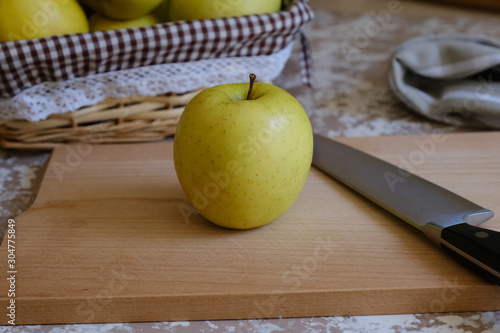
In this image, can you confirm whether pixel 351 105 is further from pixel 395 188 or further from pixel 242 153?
pixel 242 153

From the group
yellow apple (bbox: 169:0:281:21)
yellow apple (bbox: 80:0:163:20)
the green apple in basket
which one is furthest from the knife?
yellow apple (bbox: 80:0:163:20)

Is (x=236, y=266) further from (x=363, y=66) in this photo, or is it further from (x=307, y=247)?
(x=363, y=66)

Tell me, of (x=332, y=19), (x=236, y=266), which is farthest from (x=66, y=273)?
(x=332, y=19)

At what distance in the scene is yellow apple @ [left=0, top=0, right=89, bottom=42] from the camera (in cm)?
87

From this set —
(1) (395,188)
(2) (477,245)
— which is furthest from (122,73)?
(2) (477,245)

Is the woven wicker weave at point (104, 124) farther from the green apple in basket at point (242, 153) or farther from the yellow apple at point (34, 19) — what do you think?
the green apple in basket at point (242, 153)

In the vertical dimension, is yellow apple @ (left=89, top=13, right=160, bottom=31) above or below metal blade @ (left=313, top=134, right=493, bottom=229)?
above

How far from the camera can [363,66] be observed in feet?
4.48

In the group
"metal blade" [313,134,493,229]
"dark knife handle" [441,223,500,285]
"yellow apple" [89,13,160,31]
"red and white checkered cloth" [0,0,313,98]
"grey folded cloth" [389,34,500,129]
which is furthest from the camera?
"grey folded cloth" [389,34,500,129]

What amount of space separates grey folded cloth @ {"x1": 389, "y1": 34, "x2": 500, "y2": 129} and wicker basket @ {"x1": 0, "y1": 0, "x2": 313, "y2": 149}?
0.28m

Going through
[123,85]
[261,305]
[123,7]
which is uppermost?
[123,7]

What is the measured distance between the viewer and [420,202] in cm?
76

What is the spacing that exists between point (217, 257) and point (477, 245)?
302mm

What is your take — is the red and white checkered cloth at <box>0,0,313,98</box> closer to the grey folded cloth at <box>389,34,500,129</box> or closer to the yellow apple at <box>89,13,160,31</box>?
the yellow apple at <box>89,13,160,31</box>
